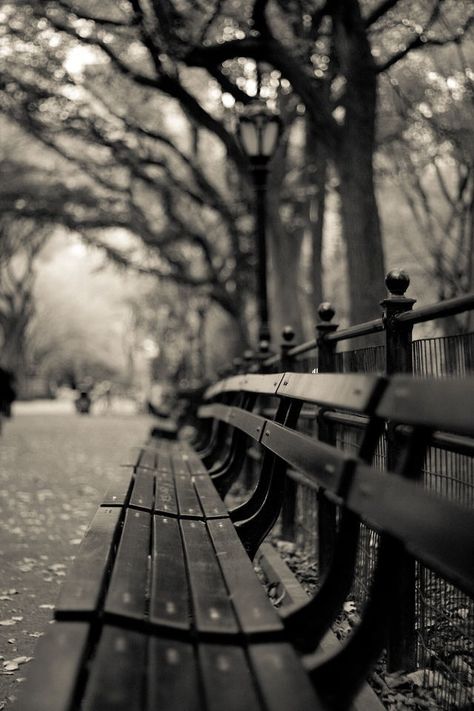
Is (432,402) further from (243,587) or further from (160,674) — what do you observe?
(243,587)

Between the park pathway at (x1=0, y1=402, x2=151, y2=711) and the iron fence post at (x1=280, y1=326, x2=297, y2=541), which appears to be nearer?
the park pathway at (x1=0, y1=402, x2=151, y2=711)

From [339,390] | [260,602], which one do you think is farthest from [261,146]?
[260,602]

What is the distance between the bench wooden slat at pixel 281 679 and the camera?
63.8 inches

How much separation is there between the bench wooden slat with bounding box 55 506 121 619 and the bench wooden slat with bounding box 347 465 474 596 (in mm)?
727

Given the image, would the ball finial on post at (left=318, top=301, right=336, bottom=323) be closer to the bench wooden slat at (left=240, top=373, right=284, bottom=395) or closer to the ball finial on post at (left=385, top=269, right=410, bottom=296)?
the bench wooden slat at (left=240, top=373, right=284, bottom=395)

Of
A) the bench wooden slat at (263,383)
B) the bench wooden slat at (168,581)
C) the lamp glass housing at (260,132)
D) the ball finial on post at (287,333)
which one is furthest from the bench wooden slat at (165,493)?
the lamp glass housing at (260,132)

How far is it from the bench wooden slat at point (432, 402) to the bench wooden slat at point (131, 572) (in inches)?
31.6

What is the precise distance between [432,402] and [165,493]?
8.61 ft

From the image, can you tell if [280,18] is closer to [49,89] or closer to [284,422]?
[49,89]

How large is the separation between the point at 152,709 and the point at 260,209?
9.25m

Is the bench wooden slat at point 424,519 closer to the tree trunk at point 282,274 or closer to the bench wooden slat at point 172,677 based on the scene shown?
the bench wooden slat at point 172,677

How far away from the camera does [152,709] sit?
1.58m

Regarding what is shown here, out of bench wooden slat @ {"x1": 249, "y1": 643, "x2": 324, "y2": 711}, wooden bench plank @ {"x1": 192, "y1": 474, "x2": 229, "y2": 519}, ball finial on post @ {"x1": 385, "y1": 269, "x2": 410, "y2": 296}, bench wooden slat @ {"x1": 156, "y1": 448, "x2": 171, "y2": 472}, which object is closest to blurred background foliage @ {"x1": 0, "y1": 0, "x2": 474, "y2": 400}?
bench wooden slat @ {"x1": 156, "y1": 448, "x2": 171, "y2": 472}

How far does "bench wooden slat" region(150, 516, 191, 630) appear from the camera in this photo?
A: 6.79ft
